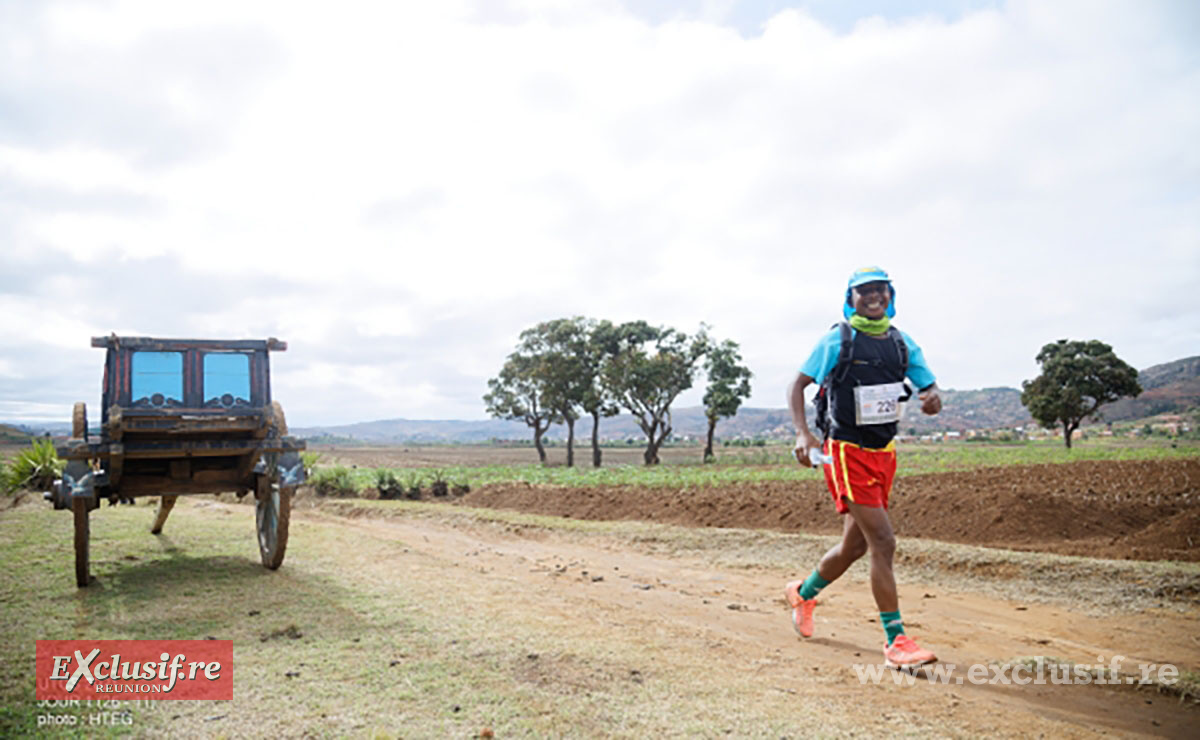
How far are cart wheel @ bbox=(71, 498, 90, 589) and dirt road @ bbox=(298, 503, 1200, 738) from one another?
234 centimetres

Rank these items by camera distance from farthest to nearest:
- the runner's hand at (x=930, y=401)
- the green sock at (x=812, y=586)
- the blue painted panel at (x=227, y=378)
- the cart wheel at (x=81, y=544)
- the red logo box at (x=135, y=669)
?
the blue painted panel at (x=227, y=378) → the cart wheel at (x=81, y=544) → the green sock at (x=812, y=586) → the runner's hand at (x=930, y=401) → the red logo box at (x=135, y=669)

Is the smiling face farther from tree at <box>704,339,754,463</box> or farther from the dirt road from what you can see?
tree at <box>704,339,754,463</box>

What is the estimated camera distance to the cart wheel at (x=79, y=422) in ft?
20.6

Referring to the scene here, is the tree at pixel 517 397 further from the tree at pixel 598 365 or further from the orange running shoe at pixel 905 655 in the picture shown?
the orange running shoe at pixel 905 655

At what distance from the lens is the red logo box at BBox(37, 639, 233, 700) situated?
3.40m

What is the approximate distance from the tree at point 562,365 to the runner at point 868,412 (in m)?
35.7

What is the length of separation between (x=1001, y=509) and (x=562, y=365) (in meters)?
31.7

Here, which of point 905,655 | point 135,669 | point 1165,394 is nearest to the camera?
point 135,669

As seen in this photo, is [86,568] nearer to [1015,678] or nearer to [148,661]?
[148,661]

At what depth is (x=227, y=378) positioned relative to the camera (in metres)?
6.82

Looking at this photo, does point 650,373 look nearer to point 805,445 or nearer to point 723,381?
point 723,381

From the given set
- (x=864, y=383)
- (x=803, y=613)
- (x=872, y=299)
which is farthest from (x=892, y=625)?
(x=872, y=299)

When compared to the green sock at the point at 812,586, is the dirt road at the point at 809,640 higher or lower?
lower

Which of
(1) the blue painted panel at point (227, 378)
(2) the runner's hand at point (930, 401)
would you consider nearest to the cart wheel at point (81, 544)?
(1) the blue painted panel at point (227, 378)
